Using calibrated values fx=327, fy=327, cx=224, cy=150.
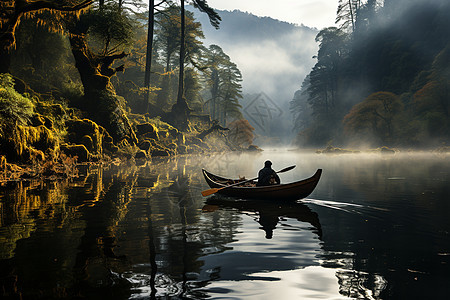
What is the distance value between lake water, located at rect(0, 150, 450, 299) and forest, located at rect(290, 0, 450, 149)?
4556cm

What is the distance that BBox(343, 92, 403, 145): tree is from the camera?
5391 cm

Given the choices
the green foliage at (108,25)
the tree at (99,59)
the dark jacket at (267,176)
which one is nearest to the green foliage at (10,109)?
the tree at (99,59)

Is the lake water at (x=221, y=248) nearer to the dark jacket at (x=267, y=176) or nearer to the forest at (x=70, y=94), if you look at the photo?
the dark jacket at (x=267, y=176)

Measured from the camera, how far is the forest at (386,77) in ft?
163

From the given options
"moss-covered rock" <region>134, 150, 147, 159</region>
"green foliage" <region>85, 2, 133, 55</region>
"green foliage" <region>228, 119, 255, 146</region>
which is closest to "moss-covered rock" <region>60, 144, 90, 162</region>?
"moss-covered rock" <region>134, 150, 147, 159</region>

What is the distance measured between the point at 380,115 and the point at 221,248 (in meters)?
55.5

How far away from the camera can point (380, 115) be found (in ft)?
179

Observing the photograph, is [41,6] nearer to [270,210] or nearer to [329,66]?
[270,210]

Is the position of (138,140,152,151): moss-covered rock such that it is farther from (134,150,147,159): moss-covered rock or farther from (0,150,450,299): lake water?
(0,150,450,299): lake water

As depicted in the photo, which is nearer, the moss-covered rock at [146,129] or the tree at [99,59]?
the tree at [99,59]

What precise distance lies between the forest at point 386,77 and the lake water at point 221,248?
45.6m

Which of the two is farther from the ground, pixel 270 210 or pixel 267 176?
pixel 267 176

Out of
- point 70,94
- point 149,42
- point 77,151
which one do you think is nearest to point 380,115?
point 149,42

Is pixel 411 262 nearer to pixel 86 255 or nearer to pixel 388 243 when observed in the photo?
pixel 388 243
